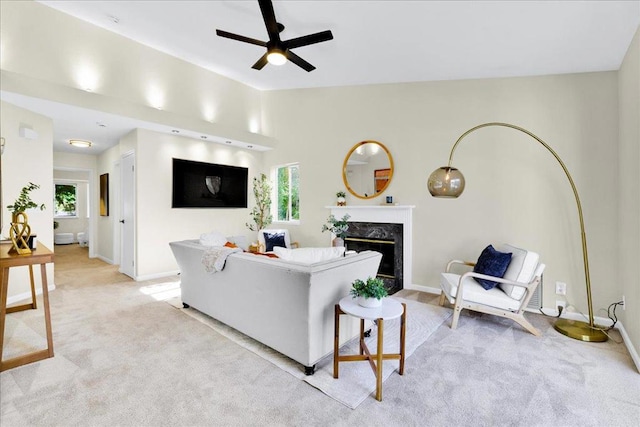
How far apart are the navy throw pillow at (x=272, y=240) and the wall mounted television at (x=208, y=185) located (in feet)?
3.87

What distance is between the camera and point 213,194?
18.8ft

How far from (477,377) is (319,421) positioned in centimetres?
126

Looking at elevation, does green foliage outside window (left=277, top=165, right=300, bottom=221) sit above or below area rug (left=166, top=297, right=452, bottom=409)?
above

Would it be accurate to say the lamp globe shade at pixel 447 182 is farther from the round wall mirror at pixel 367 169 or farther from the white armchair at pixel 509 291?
the round wall mirror at pixel 367 169

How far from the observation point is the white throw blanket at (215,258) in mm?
2652

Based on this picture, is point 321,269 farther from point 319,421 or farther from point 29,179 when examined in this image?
point 29,179

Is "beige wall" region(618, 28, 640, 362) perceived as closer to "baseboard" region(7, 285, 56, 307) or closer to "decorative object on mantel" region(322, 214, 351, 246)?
"decorative object on mantel" region(322, 214, 351, 246)

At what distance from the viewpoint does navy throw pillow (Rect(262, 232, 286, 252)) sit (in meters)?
5.41

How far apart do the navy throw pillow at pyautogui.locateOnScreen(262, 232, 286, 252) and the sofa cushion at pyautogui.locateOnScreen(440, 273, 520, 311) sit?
123 inches

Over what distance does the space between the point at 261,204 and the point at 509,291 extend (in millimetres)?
4839

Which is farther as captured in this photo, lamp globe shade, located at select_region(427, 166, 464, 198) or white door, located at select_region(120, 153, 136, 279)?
white door, located at select_region(120, 153, 136, 279)

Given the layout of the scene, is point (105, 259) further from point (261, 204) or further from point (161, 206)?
point (261, 204)

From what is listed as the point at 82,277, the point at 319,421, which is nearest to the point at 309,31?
the point at 319,421

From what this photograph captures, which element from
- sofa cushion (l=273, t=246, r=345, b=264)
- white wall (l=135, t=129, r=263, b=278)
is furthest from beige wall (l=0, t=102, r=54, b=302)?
sofa cushion (l=273, t=246, r=345, b=264)
